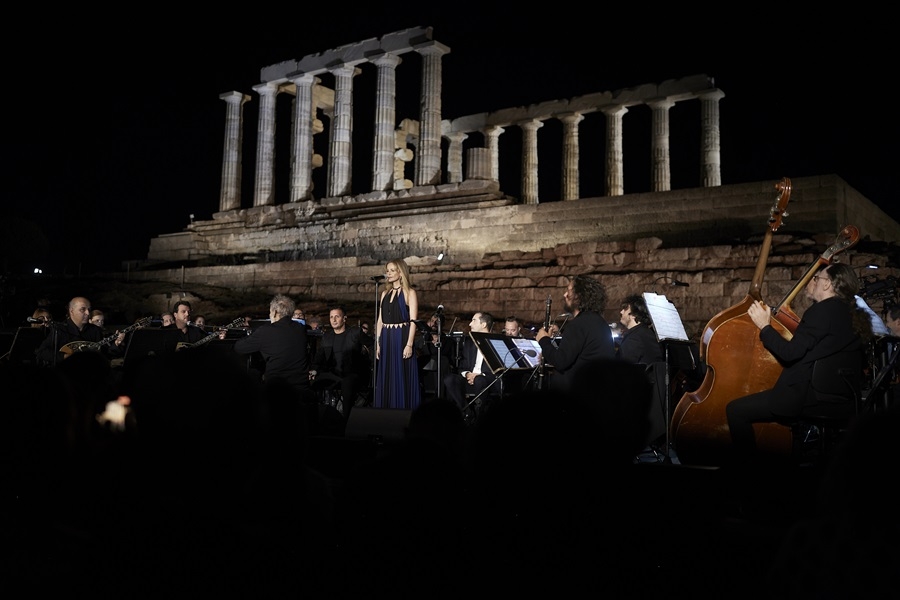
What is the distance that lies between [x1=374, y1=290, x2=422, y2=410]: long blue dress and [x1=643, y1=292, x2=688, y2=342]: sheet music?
284cm

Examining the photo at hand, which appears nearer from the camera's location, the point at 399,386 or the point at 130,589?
the point at 130,589

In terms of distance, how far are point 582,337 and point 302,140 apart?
105ft

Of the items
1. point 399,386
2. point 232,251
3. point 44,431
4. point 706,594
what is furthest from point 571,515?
point 232,251

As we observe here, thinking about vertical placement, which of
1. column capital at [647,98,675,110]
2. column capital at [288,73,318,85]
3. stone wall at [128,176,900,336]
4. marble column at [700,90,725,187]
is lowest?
stone wall at [128,176,900,336]

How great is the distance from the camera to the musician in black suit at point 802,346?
5.22 metres

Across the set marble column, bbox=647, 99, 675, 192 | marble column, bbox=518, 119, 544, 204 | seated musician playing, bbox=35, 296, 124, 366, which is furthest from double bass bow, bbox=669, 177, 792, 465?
marble column, bbox=518, 119, 544, 204

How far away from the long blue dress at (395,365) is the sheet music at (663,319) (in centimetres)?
284

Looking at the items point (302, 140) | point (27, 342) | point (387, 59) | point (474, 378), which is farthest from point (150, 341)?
point (302, 140)

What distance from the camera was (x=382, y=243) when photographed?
103 feet

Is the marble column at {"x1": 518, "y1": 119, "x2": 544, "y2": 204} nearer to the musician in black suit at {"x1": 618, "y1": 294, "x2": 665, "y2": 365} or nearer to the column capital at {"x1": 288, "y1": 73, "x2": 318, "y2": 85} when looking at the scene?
the column capital at {"x1": 288, "y1": 73, "x2": 318, "y2": 85}

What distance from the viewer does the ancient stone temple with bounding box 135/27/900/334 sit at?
20078 millimetres

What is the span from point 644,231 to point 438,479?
23291 millimetres

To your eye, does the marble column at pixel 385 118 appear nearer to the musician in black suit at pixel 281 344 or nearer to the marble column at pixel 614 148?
the marble column at pixel 614 148

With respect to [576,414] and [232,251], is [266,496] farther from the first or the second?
[232,251]
